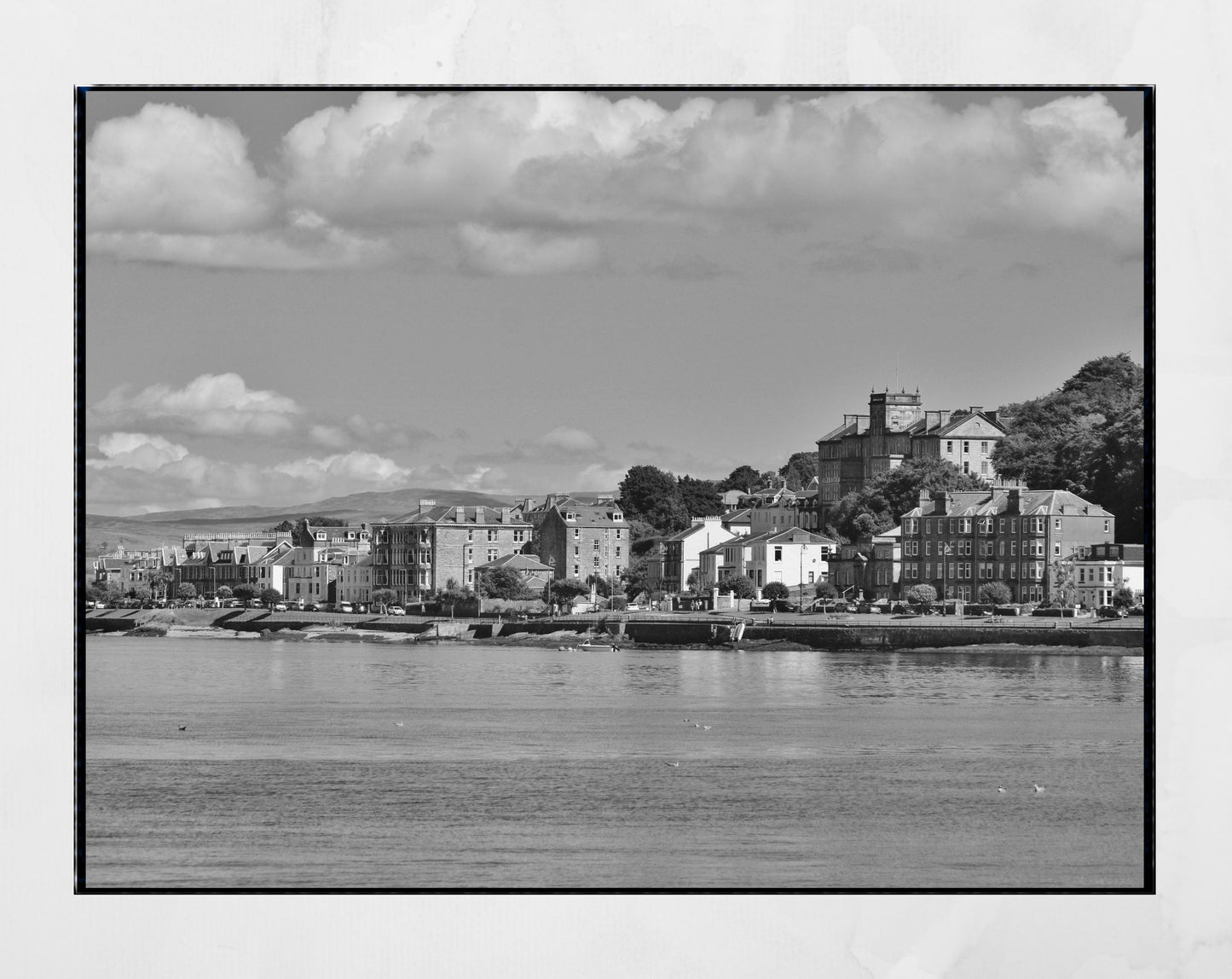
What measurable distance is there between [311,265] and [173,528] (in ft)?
6.37

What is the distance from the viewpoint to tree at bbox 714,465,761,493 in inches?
704

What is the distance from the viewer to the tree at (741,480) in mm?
17892

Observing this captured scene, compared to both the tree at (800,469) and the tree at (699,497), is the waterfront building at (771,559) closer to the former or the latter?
the tree at (699,497)

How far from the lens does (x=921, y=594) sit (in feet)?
82.9

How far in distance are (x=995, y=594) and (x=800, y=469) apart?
532cm

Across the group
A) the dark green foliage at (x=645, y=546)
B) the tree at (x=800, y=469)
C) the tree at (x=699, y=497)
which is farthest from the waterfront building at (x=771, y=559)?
the tree at (x=800, y=469)

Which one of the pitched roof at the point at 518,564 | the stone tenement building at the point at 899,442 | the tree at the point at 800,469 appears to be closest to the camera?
the tree at the point at 800,469

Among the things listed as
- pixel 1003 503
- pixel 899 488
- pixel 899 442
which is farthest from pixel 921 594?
pixel 899 442

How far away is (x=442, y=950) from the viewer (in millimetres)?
5516

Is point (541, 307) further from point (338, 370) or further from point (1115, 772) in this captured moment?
point (1115, 772)

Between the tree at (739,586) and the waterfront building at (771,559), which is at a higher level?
the waterfront building at (771,559)

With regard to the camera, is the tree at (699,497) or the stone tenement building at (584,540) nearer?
the stone tenement building at (584,540)

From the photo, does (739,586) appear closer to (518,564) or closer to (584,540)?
(584,540)

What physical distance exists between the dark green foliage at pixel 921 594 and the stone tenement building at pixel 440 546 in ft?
18.7
